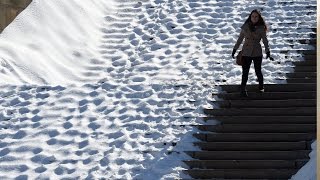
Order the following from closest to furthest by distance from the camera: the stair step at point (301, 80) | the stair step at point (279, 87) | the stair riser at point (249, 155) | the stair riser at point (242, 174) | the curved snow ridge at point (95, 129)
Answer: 1. the stair riser at point (242, 174)
2. the stair riser at point (249, 155)
3. the curved snow ridge at point (95, 129)
4. the stair step at point (279, 87)
5. the stair step at point (301, 80)

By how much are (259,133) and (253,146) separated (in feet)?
1.19

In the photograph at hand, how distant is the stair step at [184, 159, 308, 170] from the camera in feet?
37.1

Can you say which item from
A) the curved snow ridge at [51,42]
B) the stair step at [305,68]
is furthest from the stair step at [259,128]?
the curved snow ridge at [51,42]

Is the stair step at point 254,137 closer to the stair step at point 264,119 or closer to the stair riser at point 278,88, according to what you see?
the stair step at point 264,119

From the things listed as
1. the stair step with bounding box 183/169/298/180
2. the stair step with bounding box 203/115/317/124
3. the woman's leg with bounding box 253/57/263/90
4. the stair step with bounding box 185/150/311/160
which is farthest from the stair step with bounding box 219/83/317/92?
the stair step with bounding box 183/169/298/180

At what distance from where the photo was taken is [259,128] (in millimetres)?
12266

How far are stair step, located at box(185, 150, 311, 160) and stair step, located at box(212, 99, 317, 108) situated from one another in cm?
131

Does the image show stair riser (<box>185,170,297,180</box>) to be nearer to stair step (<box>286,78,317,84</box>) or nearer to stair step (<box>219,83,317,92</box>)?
stair step (<box>219,83,317,92</box>)

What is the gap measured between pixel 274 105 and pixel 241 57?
83 cm

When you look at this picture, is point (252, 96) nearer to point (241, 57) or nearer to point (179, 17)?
point (241, 57)

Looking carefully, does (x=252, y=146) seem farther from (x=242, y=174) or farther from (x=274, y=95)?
(x=274, y=95)

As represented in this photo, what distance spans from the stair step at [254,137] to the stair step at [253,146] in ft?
0.46

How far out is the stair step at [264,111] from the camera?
1252 cm

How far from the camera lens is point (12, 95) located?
13.7 meters
